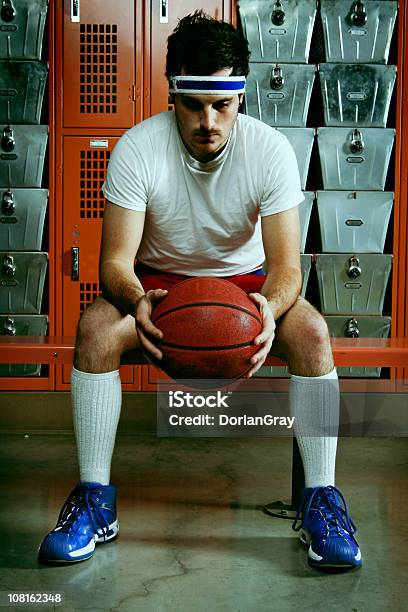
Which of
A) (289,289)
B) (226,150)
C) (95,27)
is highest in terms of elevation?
(95,27)

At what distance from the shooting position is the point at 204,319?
5.47ft

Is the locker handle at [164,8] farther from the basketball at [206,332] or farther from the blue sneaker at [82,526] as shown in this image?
the blue sneaker at [82,526]

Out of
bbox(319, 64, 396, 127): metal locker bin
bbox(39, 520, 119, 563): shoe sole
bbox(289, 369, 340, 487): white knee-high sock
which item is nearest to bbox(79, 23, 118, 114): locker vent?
bbox(319, 64, 396, 127): metal locker bin

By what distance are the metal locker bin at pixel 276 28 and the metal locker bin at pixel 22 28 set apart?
31.3 inches

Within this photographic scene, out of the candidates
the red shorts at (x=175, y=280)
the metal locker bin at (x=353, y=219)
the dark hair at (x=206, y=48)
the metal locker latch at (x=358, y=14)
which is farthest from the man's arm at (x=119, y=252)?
the metal locker latch at (x=358, y=14)

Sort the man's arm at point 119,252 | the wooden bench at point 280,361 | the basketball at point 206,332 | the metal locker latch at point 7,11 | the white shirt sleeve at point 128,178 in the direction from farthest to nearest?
1. the metal locker latch at point 7,11
2. the wooden bench at point 280,361
3. the white shirt sleeve at point 128,178
4. the man's arm at point 119,252
5. the basketball at point 206,332

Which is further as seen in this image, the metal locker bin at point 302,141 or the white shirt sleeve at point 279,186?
the metal locker bin at point 302,141

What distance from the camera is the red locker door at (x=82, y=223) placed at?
3322 mm

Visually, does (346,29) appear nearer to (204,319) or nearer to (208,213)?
(208,213)

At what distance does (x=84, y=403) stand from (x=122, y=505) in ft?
1.55

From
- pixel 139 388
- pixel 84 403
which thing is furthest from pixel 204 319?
pixel 139 388

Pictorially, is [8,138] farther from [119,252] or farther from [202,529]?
[202,529]

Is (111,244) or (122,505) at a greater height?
(111,244)

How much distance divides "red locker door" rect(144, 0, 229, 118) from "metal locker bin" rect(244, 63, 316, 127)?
11.0 inches
